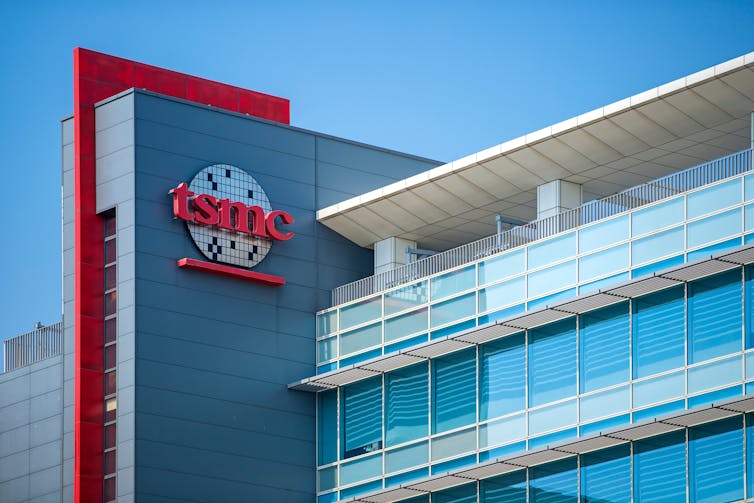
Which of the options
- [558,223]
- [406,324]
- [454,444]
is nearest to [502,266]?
[558,223]

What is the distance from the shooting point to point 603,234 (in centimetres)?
5162

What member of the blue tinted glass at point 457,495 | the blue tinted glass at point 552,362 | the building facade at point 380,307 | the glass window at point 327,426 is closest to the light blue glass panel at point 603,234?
the building facade at point 380,307

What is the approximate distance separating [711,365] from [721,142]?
921cm

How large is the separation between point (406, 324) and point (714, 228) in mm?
12428

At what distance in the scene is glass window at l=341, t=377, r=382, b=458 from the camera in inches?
2298

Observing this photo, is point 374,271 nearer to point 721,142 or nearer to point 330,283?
point 330,283

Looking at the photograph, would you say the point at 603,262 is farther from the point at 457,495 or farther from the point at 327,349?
the point at 327,349

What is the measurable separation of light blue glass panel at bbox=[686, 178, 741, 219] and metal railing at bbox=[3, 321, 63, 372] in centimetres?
2184

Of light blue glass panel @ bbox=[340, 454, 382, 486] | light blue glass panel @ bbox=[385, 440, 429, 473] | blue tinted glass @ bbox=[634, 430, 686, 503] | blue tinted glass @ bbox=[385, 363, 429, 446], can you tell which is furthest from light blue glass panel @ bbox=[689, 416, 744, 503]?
light blue glass panel @ bbox=[340, 454, 382, 486]

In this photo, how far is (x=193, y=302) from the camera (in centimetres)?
5838

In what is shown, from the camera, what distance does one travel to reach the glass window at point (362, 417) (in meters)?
58.4

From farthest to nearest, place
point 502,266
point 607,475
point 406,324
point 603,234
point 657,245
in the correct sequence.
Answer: point 406,324, point 502,266, point 603,234, point 607,475, point 657,245

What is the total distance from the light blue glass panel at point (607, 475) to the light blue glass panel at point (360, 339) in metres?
10.0

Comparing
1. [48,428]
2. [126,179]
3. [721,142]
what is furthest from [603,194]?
[48,428]
